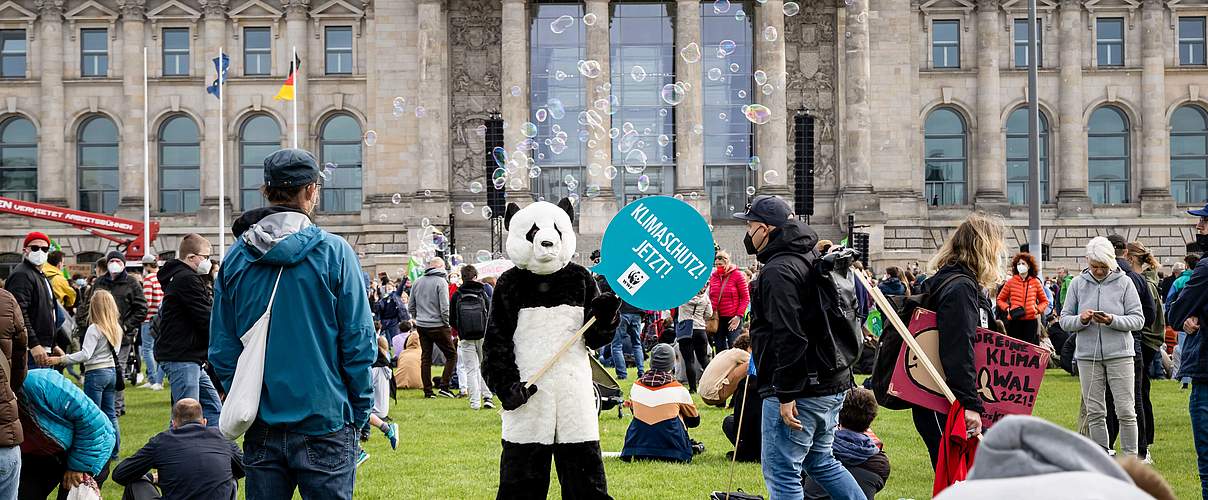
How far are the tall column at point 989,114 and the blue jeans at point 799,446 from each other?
40.5 metres

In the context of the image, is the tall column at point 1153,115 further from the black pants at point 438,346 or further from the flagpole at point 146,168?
the black pants at point 438,346

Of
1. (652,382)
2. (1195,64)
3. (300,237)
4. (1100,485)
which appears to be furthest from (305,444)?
(1195,64)

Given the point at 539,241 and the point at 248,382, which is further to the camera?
the point at 539,241

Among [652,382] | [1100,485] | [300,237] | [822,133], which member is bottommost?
[652,382]

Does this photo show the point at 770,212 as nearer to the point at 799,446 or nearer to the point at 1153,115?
the point at 799,446

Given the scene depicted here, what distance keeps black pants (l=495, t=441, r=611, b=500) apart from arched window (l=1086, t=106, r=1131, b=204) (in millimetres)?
43861

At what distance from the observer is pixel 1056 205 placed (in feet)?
151

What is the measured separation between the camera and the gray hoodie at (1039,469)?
1.79 m

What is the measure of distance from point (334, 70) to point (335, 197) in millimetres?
4938

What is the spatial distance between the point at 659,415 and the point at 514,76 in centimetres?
3349

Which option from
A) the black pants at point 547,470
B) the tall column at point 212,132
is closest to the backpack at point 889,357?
the black pants at point 547,470

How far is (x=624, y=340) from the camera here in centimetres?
2084

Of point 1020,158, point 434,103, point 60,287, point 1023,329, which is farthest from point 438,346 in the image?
point 1020,158

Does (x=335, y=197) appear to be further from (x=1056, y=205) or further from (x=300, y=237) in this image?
(x=300, y=237)
